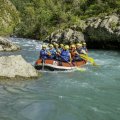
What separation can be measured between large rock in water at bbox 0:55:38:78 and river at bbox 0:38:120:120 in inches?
18.0

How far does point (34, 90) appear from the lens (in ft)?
50.2

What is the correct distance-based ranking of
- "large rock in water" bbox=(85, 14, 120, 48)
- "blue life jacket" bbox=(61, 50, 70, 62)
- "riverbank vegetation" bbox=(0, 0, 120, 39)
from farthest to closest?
"riverbank vegetation" bbox=(0, 0, 120, 39), "large rock in water" bbox=(85, 14, 120, 48), "blue life jacket" bbox=(61, 50, 70, 62)

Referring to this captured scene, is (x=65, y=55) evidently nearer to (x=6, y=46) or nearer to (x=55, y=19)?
(x=6, y=46)

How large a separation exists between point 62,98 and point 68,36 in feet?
94.3

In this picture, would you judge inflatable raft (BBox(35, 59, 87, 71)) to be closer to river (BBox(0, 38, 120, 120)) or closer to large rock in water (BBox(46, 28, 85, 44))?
river (BBox(0, 38, 120, 120))

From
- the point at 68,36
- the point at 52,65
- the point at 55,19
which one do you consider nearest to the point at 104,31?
the point at 68,36

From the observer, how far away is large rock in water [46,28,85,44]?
134 ft

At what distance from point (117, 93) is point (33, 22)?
55455 millimetres

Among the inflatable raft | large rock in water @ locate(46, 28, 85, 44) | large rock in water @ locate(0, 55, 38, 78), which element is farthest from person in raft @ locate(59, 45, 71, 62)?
large rock in water @ locate(46, 28, 85, 44)

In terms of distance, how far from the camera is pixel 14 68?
17.0 metres

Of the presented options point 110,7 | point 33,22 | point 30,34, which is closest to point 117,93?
point 110,7

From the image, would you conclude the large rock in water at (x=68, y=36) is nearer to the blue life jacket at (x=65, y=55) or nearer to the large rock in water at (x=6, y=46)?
the large rock in water at (x=6, y=46)

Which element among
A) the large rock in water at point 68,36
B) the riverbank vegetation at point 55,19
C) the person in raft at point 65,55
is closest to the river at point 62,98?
the person in raft at point 65,55

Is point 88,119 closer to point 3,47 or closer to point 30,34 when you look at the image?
point 3,47
